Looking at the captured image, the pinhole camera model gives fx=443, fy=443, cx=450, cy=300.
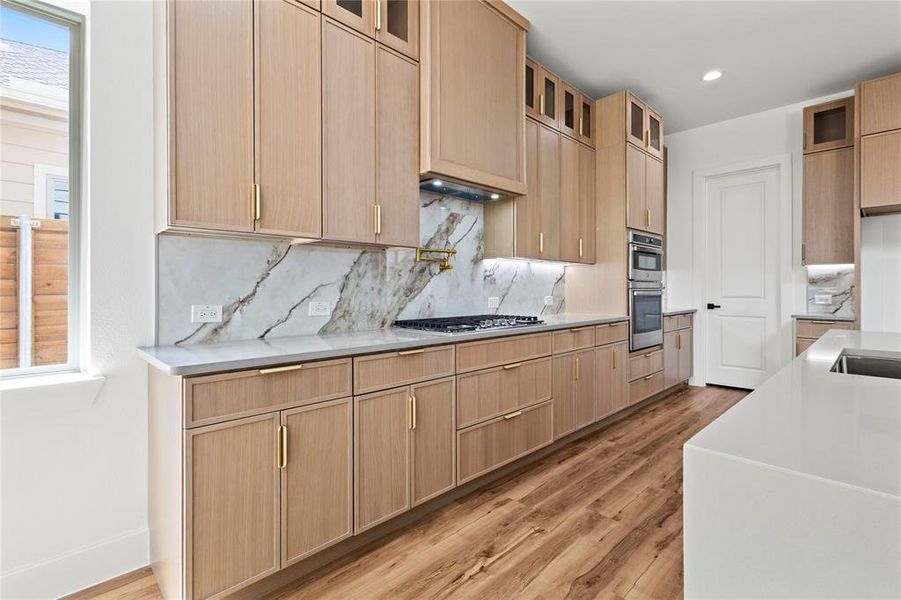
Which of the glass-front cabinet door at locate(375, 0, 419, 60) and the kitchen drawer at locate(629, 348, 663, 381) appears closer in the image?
the glass-front cabinet door at locate(375, 0, 419, 60)

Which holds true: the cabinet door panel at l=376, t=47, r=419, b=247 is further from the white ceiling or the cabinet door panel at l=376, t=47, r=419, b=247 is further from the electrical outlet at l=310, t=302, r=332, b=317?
the white ceiling

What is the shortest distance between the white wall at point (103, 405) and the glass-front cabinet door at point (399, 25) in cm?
104

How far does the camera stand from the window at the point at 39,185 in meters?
1.74

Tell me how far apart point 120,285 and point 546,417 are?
244 centimetres

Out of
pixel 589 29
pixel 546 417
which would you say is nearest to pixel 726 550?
pixel 546 417

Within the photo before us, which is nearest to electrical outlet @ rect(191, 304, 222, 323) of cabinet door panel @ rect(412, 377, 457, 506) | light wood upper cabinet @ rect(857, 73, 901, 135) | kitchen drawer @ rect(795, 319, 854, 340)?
cabinet door panel @ rect(412, 377, 457, 506)

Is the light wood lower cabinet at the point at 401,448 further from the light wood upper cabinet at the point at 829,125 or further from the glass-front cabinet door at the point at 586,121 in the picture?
the light wood upper cabinet at the point at 829,125

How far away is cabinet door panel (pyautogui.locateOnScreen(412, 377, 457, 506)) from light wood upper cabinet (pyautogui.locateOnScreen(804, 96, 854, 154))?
13.9 ft

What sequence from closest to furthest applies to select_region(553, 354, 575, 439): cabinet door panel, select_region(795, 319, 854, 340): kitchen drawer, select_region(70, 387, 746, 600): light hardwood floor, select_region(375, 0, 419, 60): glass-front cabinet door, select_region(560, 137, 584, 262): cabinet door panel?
1. select_region(70, 387, 746, 600): light hardwood floor
2. select_region(375, 0, 419, 60): glass-front cabinet door
3. select_region(553, 354, 575, 439): cabinet door panel
4. select_region(560, 137, 584, 262): cabinet door panel
5. select_region(795, 319, 854, 340): kitchen drawer

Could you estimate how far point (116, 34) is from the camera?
1832 mm

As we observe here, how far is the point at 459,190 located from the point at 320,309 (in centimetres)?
120

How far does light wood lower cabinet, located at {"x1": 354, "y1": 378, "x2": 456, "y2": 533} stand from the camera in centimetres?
192

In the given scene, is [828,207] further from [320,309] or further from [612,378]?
[320,309]

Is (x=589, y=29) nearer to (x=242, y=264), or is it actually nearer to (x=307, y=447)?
(x=242, y=264)
